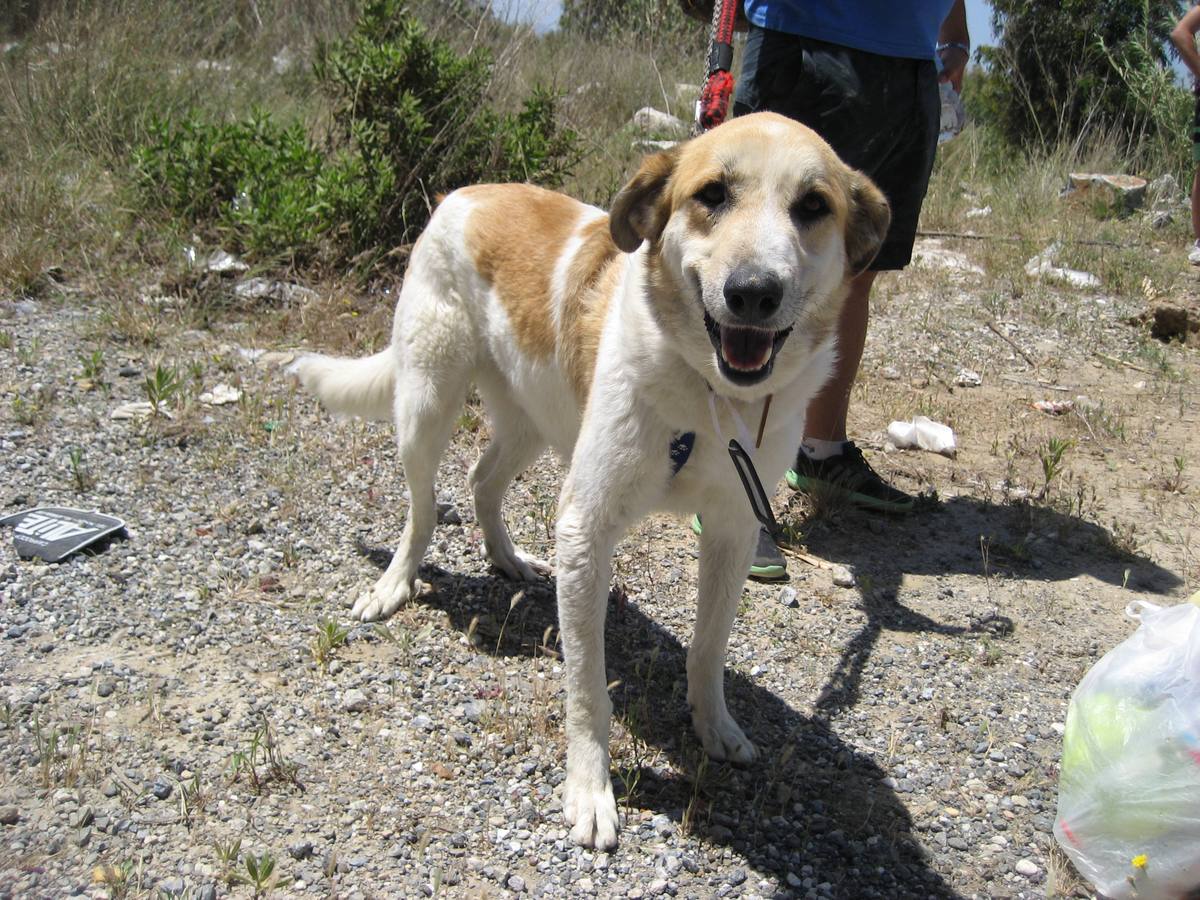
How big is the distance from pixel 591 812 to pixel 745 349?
1.13 metres

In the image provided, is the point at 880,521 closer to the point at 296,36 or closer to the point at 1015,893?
the point at 1015,893

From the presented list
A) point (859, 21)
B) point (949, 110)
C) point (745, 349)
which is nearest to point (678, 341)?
point (745, 349)

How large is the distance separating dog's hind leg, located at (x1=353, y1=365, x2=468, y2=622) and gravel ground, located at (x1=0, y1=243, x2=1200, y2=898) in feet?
0.28

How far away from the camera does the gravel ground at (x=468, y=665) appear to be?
2184mm

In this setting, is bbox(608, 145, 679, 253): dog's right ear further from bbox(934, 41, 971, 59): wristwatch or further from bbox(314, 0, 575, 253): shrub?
bbox(314, 0, 575, 253): shrub

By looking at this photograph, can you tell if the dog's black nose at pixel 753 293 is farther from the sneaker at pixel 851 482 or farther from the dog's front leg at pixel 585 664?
the sneaker at pixel 851 482

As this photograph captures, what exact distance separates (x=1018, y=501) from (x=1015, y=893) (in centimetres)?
204

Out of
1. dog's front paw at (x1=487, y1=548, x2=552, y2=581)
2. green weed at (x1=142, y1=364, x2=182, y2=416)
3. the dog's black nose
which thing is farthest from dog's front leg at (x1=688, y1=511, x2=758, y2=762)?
green weed at (x1=142, y1=364, x2=182, y2=416)

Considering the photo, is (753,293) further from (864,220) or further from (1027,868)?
(1027,868)

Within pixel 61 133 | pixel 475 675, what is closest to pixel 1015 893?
pixel 475 675

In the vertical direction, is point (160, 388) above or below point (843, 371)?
below

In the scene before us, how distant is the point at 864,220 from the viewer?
238cm

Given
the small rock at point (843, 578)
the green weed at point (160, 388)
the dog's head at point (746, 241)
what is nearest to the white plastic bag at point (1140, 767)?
the dog's head at point (746, 241)

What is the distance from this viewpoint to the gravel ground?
2184 millimetres
